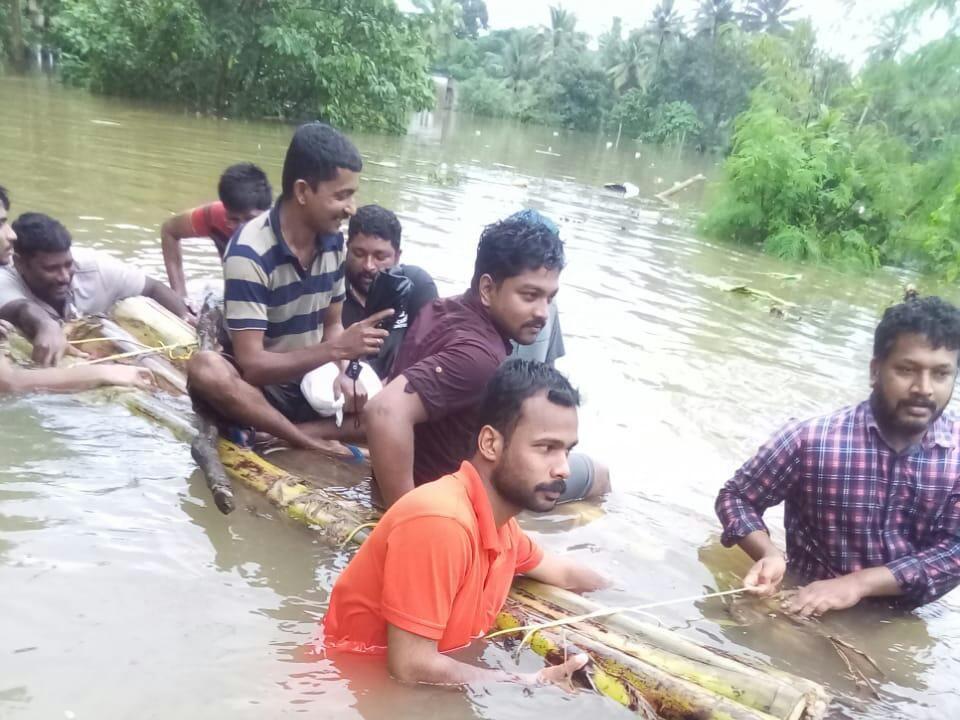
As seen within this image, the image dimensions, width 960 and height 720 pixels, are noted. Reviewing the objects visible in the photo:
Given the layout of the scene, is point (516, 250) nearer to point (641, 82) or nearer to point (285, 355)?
point (285, 355)

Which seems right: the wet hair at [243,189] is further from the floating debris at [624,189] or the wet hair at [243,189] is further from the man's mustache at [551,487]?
the floating debris at [624,189]

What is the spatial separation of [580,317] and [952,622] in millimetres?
4898

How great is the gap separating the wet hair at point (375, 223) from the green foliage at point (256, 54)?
57.7 feet

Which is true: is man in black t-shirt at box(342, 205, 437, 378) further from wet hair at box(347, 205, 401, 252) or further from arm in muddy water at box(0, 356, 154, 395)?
arm in muddy water at box(0, 356, 154, 395)

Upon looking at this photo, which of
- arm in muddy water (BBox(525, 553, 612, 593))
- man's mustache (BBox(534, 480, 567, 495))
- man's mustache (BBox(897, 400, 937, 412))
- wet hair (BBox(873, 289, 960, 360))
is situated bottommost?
arm in muddy water (BBox(525, 553, 612, 593))

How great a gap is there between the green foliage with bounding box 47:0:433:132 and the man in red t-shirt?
15.9 metres

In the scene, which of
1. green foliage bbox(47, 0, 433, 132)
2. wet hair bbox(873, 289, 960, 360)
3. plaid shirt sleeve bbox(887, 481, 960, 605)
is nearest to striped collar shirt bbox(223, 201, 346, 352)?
wet hair bbox(873, 289, 960, 360)

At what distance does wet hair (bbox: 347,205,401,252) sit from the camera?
179 inches

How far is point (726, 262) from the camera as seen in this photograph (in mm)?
12414

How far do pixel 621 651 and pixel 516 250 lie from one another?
1378 millimetres

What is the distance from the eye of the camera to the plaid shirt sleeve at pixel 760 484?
3408 mm

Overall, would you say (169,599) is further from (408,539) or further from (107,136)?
(107,136)

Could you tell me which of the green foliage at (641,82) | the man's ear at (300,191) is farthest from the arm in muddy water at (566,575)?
the green foliage at (641,82)

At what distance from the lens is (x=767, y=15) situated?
56.9 meters
